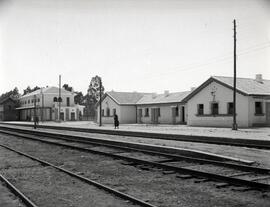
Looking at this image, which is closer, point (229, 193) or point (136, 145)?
point (229, 193)

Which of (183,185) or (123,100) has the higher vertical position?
(123,100)

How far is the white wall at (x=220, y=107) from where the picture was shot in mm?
29812

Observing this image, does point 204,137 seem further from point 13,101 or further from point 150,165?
point 13,101

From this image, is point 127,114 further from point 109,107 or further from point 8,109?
point 8,109

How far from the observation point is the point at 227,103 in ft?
103

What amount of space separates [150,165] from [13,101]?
87.5 m

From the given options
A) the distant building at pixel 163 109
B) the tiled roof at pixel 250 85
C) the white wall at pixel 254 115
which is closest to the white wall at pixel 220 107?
the white wall at pixel 254 115

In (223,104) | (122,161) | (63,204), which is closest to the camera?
(63,204)

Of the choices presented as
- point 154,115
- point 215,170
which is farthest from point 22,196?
point 154,115

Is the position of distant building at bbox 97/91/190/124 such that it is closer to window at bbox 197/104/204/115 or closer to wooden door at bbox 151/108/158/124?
wooden door at bbox 151/108/158/124

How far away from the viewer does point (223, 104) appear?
1246 inches

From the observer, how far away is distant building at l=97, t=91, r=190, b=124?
135 ft

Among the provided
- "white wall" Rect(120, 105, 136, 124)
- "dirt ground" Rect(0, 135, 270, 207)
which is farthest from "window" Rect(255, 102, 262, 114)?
"dirt ground" Rect(0, 135, 270, 207)

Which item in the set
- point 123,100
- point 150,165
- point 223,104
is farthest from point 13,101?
point 150,165
